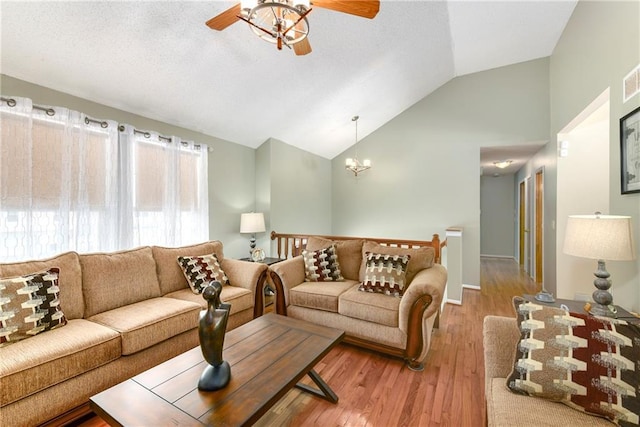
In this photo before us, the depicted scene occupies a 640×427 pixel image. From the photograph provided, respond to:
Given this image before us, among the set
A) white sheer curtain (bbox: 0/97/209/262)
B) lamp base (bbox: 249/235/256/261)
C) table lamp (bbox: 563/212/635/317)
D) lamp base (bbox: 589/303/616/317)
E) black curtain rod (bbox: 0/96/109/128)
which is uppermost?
black curtain rod (bbox: 0/96/109/128)

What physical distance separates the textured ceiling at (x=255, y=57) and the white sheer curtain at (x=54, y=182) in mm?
365

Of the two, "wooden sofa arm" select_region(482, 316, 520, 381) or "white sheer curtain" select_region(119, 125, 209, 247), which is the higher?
"white sheer curtain" select_region(119, 125, 209, 247)

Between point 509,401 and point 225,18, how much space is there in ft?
8.43

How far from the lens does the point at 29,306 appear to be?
172 cm

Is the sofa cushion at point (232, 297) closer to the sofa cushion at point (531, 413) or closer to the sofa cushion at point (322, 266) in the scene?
the sofa cushion at point (322, 266)

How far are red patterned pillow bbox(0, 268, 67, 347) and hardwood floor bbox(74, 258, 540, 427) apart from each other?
68cm

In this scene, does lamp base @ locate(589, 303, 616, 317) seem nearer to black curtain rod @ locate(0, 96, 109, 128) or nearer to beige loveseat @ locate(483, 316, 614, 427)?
beige loveseat @ locate(483, 316, 614, 427)

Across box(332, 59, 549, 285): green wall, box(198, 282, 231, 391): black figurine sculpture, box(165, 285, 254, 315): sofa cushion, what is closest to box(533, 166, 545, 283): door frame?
box(332, 59, 549, 285): green wall

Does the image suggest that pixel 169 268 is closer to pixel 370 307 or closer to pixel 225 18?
pixel 370 307

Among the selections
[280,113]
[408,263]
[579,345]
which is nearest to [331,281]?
[408,263]

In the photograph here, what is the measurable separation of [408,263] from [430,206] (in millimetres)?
2760

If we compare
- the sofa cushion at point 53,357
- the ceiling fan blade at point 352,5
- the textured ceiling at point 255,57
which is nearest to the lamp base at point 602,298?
the ceiling fan blade at point 352,5

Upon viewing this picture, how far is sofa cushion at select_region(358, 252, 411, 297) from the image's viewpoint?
8.23 feet

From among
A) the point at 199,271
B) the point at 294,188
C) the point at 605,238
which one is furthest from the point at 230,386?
the point at 294,188
